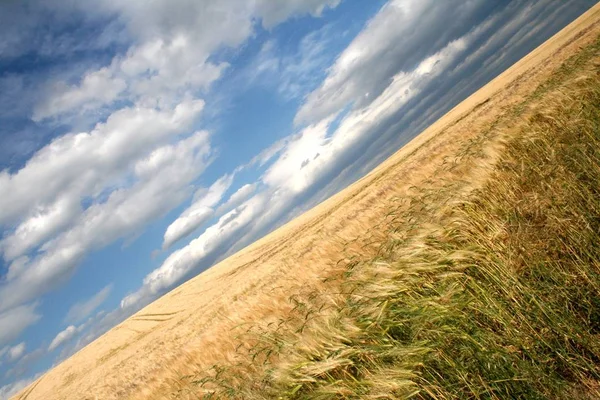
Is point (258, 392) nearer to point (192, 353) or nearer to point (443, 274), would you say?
point (443, 274)

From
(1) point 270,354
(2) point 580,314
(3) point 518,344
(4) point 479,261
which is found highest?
(1) point 270,354

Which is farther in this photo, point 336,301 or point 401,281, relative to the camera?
point 336,301

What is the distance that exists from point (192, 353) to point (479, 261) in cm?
425

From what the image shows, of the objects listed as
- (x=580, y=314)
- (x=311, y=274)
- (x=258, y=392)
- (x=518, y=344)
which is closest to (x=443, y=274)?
(x=518, y=344)

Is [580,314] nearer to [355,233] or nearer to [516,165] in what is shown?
[516,165]

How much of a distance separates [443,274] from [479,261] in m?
0.32

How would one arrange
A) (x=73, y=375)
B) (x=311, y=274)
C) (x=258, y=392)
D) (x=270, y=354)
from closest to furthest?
(x=258, y=392), (x=270, y=354), (x=311, y=274), (x=73, y=375)

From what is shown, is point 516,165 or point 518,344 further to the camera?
point 516,165

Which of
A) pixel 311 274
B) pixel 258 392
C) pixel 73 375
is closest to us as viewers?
pixel 258 392

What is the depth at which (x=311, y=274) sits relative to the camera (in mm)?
4910

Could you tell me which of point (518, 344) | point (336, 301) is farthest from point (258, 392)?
point (518, 344)

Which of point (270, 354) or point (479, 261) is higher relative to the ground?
point (270, 354)

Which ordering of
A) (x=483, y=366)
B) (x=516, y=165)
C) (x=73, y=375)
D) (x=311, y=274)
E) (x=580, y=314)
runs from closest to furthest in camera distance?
(x=483, y=366) → (x=580, y=314) → (x=516, y=165) → (x=311, y=274) → (x=73, y=375)

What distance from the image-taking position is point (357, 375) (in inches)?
97.4
